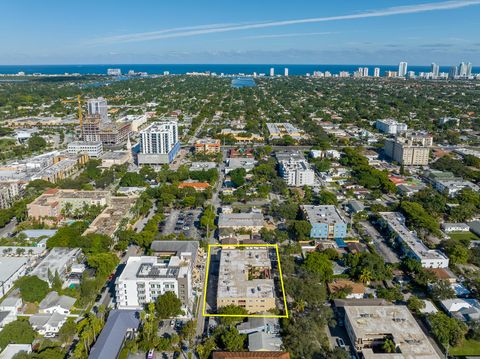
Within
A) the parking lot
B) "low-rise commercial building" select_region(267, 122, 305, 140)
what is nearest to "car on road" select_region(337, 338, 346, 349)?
the parking lot

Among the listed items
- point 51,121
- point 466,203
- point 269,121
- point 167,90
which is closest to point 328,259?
point 466,203

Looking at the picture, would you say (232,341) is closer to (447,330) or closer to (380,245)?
(447,330)

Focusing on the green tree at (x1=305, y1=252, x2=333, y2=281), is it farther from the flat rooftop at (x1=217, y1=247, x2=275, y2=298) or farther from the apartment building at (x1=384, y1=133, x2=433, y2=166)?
the apartment building at (x1=384, y1=133, x2=433, y2=166)

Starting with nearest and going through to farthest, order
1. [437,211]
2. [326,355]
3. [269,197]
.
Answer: [326,355]
[437,211]
[269,197]

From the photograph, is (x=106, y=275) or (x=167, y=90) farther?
(x=167, y=90)

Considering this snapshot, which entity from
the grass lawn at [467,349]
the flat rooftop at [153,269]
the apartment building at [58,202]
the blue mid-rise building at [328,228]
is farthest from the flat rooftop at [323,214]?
the apartment building at [58,202]

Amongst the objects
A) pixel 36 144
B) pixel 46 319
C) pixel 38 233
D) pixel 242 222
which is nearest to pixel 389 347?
pixel 242 222

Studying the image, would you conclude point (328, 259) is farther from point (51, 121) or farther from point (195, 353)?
point (51, 121)

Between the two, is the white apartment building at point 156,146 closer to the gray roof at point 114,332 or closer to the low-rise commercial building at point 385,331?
the gray roof at point 114,332
